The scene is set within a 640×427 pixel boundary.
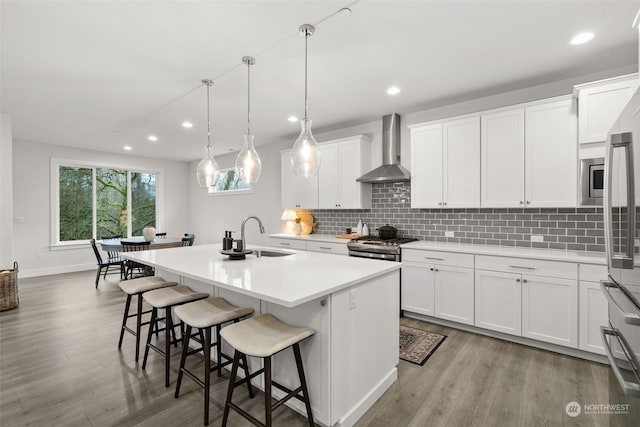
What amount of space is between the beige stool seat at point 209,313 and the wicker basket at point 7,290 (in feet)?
12.1

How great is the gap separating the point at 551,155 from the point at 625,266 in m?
2.24

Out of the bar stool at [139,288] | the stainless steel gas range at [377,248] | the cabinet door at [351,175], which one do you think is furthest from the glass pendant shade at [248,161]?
the cabinet door at [351,175]

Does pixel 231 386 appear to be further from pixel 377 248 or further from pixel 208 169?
pixel 377 248

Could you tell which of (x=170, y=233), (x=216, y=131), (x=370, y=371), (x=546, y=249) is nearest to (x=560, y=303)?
(x=546, y=249)

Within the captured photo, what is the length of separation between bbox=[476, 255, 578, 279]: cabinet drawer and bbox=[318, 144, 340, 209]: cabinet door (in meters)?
2.22

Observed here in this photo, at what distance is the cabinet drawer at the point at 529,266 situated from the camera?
8.77ft

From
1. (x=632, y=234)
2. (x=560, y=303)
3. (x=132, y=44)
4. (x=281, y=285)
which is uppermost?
(x=132, y=44)

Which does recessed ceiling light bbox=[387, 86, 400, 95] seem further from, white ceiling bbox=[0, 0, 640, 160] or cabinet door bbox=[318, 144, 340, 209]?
cabinet door bbox=[318, 144, 340, 209]

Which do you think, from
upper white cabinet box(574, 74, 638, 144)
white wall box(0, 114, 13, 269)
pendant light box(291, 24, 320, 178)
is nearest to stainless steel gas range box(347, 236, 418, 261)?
pendant light box(291, 24, 320, 178)

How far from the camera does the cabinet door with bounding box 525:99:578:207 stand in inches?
114

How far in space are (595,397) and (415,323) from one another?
5.38 ft

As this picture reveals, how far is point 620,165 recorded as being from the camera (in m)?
1.27

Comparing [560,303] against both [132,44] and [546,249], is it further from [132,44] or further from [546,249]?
[132,44]

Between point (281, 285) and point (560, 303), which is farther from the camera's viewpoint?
point (560, 303)
